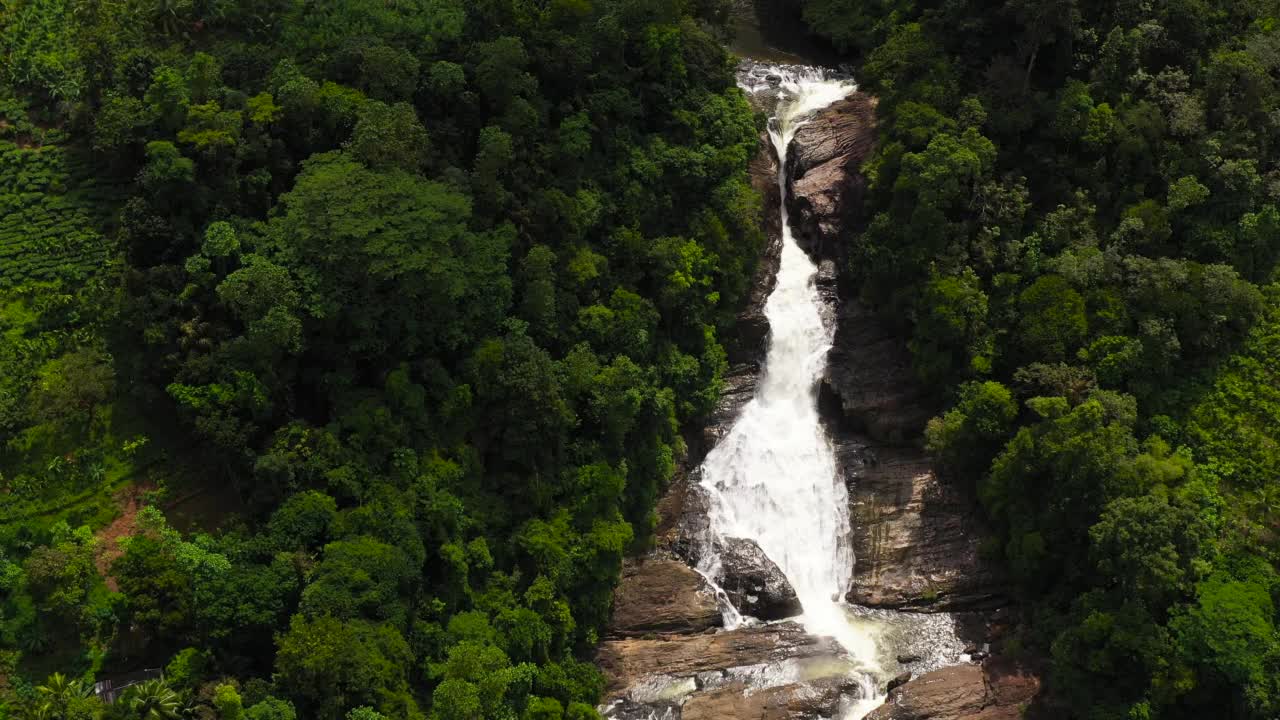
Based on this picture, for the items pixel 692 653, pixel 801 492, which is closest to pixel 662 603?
pixel 692 653

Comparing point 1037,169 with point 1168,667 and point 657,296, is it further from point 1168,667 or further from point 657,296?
point 1168,667

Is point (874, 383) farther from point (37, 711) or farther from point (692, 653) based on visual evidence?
point (37, 711)

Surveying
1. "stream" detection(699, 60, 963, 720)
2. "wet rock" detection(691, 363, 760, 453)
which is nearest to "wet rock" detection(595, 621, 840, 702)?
"stream" detection(699, 60, 963, 720)

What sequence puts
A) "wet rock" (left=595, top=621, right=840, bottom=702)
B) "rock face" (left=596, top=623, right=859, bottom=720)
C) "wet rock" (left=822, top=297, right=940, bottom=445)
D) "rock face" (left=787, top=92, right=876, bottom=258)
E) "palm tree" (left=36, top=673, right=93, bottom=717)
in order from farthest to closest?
"rock face" (left=787, top=92, right=876, bottom=258) < "wet rock" (left=822, top=297, right=940, bottom=445) < "wet rock" (left=595, top=621, right=840, bottom=702) < "rock face" (left=596, top=623, right=859, bottom=720) < "palm tree" (left=36, top=673, right=93, bottom=717)

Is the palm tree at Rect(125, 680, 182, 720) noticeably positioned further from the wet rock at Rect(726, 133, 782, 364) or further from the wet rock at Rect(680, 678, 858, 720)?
the wet rock at Rect(726, 133, 782, 364)

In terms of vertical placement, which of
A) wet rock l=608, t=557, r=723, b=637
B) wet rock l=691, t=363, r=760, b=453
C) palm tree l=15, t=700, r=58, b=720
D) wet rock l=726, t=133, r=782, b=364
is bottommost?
wet rock l=608, t=557, r=723, b=637

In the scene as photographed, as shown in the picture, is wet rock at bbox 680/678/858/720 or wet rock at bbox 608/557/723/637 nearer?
wet rock at bbox 680/678/858/720

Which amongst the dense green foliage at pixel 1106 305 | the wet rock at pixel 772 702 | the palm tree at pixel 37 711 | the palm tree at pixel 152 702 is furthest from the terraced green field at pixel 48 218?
the dense green foliage at pixel 1106 305
